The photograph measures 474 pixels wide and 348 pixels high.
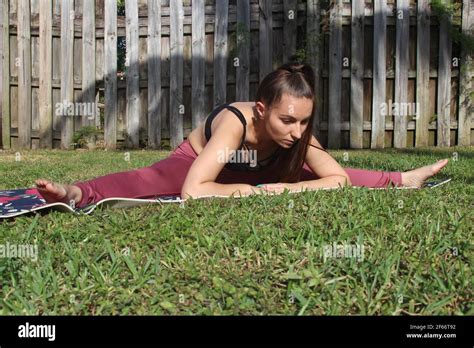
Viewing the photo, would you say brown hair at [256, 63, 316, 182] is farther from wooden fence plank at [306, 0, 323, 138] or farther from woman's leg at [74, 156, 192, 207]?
wooden fence plank at [306, 0, 323, 138]

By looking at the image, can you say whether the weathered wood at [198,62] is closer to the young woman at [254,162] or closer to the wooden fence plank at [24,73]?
the wooden fence plank at [24,73]

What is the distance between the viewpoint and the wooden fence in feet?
25.7

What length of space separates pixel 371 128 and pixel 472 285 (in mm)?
6084

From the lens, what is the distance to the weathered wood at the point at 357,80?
7852 millimetres

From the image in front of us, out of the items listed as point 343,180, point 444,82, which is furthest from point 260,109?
point 444,82

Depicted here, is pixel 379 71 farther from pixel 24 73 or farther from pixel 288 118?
pixel 24 73

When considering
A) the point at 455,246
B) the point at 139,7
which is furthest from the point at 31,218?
the point at 139,7

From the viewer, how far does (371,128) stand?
26.0 feet

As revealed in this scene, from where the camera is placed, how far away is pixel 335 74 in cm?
788

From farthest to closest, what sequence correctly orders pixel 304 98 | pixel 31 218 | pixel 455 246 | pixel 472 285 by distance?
pixel 304 98 → pixel 31 218 → pixel 455 246 → pixel 472 285

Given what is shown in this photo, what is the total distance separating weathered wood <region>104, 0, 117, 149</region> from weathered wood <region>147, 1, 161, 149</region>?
0.52 m

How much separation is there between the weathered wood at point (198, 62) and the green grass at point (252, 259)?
198 inches

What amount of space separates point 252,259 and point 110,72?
665 cm
